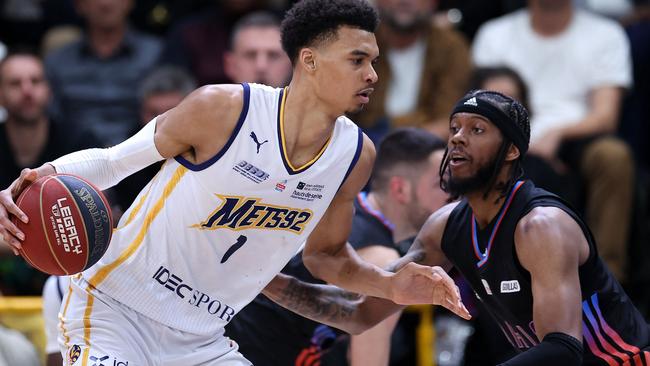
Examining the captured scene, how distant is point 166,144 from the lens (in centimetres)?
474

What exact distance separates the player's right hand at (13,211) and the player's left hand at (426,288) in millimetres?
1569

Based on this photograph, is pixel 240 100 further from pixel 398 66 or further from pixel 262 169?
pixel 398 66

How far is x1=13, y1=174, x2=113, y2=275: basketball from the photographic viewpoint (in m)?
4.49

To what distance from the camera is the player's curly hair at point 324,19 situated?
482 centimetres

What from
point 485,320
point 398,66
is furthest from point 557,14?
point 485,320

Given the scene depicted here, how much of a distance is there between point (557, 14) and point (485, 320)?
8.14 feet

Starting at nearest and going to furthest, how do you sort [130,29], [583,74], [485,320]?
1. [485,320]
2. [583,74]
3. [130,29]

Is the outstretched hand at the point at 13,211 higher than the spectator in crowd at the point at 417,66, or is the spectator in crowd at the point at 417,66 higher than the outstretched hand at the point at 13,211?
the outstretched hand at the point at 13,211

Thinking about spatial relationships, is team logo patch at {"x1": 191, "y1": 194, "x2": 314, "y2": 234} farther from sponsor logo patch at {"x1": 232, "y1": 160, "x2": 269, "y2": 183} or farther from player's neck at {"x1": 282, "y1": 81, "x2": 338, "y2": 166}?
player's neck at {"x1": 282, "y1": 81, "x2": 338, "y2": 166}

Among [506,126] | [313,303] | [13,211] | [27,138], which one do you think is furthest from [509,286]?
[27,138]

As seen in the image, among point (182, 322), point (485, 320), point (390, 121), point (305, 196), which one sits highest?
point (305, 196)

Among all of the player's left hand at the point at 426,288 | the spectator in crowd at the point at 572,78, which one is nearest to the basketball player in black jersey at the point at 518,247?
the player's left hand at the point at 426,288

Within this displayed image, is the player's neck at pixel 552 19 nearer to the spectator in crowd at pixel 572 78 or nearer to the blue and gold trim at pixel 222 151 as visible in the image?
the spectator in crowd at pixel 572 78

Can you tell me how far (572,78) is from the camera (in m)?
8.49
